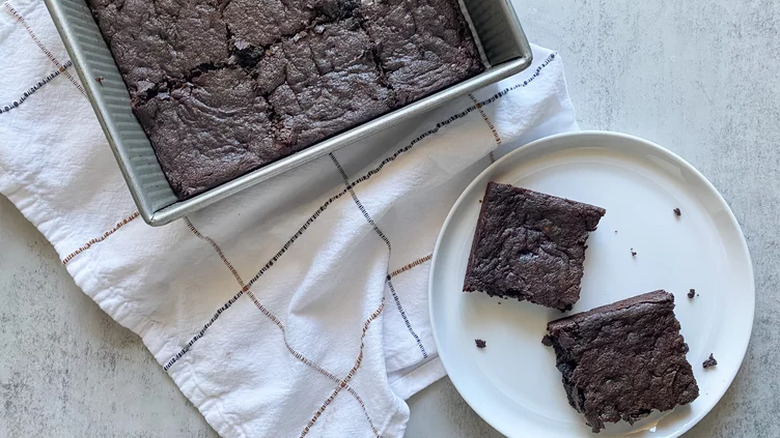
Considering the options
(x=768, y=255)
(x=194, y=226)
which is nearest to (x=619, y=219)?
(x=768, y=255)

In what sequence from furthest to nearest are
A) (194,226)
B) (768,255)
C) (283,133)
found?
(768,255)
(194,226)
(283,133)

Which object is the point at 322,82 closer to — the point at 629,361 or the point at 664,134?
the point at 664,134

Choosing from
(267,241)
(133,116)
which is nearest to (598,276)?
(267,241)

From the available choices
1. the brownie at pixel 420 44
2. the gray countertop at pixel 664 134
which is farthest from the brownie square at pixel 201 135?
the gray countertop at pixel 664 134

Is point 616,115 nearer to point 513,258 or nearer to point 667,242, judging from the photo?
point 667,242

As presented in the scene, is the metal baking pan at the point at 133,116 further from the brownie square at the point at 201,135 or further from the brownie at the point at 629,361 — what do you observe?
the brownie at the point at 629,361

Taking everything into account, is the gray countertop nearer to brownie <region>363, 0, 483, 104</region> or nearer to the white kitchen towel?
the white kitchen towel
